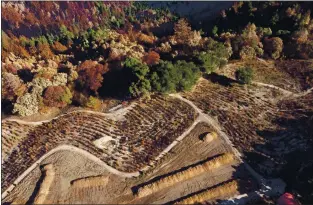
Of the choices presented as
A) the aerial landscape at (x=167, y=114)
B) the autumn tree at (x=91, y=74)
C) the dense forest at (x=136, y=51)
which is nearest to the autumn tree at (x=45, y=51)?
the dense forest at (x=136, y=51)

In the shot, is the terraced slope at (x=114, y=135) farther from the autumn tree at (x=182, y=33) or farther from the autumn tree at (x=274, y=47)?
the autumn tree at (x=274, y=47)

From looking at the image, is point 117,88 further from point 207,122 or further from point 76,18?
point 76,18

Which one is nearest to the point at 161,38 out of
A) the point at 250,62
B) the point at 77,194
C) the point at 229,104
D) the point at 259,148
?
the point at 250,62

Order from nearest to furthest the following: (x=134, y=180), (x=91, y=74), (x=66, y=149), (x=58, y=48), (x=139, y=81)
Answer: (x=134, y=180)
(x=66, y=149)
(x=139, y=81)
(x=91, y=74)
(x=58, y=48)

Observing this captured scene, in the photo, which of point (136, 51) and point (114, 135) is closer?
point (114, 135)

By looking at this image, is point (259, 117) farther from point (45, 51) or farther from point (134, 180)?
point (45, 51)

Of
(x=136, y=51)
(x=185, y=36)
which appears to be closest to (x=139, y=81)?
(x=136, y=51)
